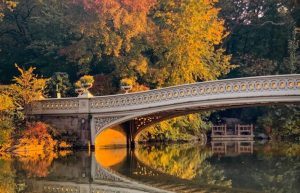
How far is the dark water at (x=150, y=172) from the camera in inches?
481

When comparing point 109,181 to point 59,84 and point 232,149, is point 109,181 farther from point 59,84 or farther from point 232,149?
point 59,84

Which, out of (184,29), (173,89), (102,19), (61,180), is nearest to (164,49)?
(184,29)

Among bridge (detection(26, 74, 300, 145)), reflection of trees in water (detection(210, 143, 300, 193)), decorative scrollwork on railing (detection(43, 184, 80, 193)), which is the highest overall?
bridge (detection(26, 74, 300, 145))

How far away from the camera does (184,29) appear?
25.7m

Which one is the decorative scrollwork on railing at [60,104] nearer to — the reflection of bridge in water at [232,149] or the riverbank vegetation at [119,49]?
the riverbank vegetation at [119,49]

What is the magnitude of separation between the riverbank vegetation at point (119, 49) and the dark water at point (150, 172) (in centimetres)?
443

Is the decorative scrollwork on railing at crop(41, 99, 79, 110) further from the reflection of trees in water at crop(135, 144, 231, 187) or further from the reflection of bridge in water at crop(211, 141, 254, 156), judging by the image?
the reflection of bridge in water at crop(211, 141, 254, 156)

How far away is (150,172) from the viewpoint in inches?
592

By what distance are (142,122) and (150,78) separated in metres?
3.26

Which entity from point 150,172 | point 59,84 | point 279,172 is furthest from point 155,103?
point 59,84

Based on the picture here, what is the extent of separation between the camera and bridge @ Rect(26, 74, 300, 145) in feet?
56.0

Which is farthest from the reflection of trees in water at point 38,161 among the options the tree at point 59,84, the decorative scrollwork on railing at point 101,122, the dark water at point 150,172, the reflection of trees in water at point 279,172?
the tree at point 59,84

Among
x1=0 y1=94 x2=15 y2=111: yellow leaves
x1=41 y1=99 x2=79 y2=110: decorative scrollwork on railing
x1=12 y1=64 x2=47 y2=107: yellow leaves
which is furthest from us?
x1=41 y1=99 x2=79 y2=110: decorative scrollwork on railing

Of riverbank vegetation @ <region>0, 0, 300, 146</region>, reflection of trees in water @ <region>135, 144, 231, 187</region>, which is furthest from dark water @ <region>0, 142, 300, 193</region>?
riverbank vegetation @ <region>0, 0, 300, 146</region>
